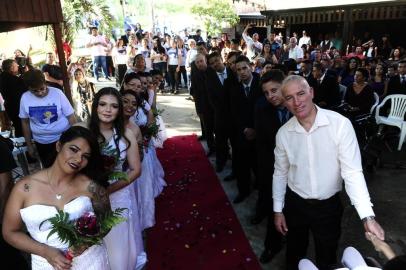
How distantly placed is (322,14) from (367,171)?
1206 cm

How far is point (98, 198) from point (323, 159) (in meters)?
1.78

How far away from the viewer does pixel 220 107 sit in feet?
19.6

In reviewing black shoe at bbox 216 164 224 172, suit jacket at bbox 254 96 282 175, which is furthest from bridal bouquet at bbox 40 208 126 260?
black shoe at bbox 216 164 224 172

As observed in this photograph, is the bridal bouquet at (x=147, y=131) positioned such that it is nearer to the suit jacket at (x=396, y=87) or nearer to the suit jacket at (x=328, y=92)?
the suit jacket at (x=328, y=92)

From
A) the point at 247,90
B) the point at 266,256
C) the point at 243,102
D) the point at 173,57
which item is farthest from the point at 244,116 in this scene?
the point at 173,57

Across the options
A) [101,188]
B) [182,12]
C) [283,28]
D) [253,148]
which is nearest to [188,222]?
[253,148]

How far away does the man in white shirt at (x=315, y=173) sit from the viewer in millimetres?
2500

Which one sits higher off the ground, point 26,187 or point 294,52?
point 294,52

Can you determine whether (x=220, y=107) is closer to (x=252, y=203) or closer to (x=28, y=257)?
(x=252, y=203)

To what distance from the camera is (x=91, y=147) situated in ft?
7.87

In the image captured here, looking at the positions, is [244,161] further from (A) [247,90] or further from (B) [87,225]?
(B) [87,225]

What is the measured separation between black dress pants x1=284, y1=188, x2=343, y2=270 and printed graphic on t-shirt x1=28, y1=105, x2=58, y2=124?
3.34m

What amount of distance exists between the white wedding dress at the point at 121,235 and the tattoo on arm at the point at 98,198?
0.50 m

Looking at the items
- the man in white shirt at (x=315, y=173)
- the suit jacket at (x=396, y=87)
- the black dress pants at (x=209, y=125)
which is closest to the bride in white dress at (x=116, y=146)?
the man in white shirt at (x=315, y=173)
